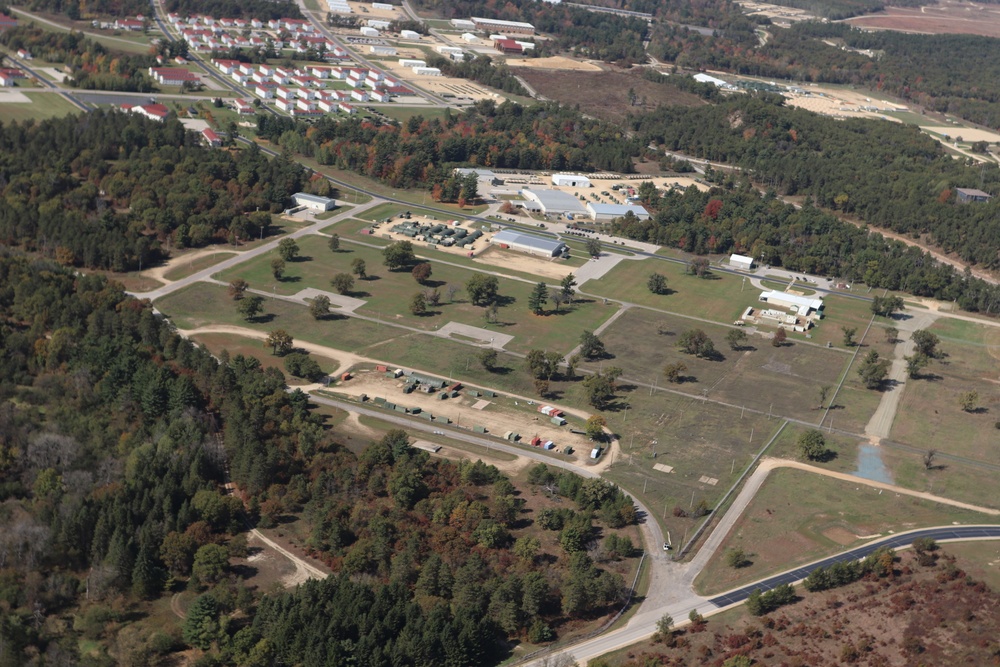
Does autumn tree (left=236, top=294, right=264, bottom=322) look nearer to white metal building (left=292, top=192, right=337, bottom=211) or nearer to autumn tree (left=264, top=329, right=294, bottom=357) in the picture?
autumn tree (left=264, top=329, right=294, bottom=357)

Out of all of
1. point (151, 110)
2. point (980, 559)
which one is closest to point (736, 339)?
point (980, 559)

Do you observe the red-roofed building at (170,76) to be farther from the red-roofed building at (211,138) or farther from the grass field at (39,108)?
the red-roofed building at (211,138)

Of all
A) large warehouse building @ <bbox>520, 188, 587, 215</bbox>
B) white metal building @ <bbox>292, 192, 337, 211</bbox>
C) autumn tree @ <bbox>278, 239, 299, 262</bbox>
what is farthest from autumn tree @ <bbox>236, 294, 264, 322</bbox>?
large warehouse building @ <bbox>520, 188, 587, 215</bbox>

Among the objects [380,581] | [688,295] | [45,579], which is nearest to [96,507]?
[45,579]

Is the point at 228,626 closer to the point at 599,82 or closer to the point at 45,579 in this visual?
the point at 45,579

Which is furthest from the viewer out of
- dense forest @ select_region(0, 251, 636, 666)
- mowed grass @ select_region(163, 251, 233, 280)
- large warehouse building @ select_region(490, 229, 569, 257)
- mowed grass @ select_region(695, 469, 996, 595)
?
large warehouse building @ select_region(490, 229, 569, 257)

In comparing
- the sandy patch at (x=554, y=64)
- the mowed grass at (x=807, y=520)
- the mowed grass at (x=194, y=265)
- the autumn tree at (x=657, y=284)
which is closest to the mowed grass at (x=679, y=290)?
the autumn tree at (x=657, y=284)
